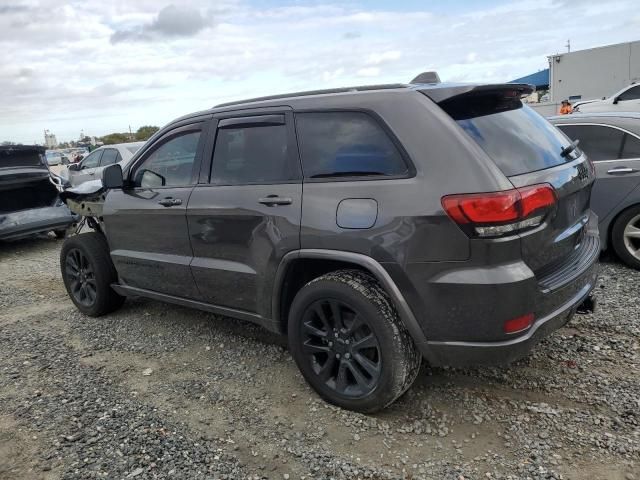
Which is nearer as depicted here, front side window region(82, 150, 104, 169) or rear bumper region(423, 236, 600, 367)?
rear bumper region(423, 236, 600, 367)

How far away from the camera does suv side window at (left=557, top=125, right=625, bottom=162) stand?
5.23 m

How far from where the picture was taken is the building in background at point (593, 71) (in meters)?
23.8

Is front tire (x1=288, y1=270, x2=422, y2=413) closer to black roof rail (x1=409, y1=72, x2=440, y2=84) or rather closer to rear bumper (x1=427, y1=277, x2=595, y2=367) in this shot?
rear bumper (x1=427, y1=277, x2=595, y2=367)

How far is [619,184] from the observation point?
511cm

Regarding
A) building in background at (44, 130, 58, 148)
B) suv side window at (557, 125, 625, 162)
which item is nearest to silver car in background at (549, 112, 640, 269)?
suv side window at (557, 125, 625, 162)

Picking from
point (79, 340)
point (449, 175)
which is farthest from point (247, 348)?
point (449, 175)

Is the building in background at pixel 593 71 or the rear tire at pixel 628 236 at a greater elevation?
the building in background at pixel 593 71

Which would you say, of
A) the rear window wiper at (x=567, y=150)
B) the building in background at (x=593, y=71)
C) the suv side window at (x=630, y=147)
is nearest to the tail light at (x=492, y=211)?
the rear window wiper at (x=567, y=150)

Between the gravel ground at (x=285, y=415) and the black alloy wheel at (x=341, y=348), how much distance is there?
0.20m

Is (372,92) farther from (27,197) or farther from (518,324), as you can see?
(27,197)

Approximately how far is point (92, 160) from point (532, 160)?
42.9 ft

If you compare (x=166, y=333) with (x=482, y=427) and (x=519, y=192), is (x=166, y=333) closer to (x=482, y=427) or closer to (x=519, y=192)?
(x=482, y=427)

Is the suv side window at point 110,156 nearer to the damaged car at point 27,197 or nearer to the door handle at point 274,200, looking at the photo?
the damaged car at point 27,197

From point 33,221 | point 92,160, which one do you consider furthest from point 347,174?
point 92,160
